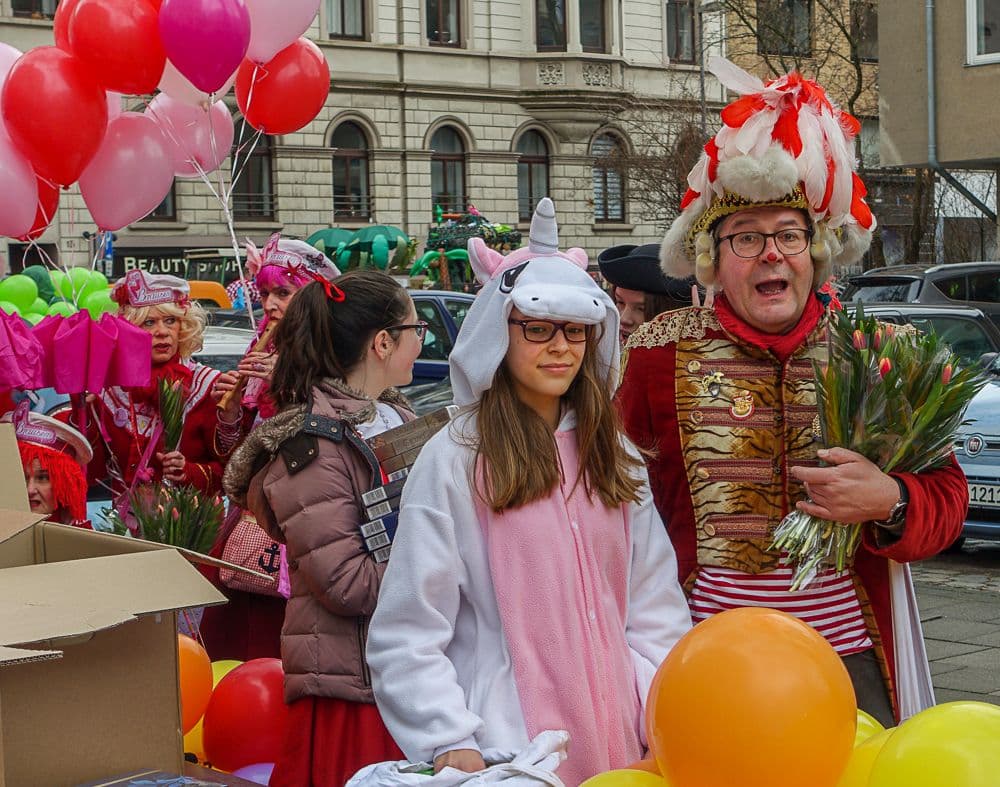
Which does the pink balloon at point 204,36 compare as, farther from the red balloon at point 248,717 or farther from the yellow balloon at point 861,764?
the yellow balloon at point 861,764

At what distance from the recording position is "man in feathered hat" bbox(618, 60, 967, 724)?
10.7 feet

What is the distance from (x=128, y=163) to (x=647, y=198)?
29.1 metres

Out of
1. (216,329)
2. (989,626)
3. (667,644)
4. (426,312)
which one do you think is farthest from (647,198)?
(667,644)

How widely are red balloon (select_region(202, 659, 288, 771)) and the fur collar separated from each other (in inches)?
22.9

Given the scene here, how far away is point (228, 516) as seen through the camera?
5000 millimetres

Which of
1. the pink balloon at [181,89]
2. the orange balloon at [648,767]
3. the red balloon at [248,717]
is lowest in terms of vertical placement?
the red balloon at [248,717]

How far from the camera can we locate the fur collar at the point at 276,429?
3.70 metres

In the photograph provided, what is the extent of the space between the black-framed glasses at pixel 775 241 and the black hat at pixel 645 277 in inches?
60.2

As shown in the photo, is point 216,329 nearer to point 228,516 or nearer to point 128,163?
point 128,163

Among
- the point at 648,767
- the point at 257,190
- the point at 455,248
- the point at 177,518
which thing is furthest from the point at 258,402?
the point at 257,190

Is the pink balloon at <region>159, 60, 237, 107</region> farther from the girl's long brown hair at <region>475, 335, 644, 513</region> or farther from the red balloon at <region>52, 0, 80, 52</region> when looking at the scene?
the girl's long brown hair at <region>475, 335, 644, 513</region>

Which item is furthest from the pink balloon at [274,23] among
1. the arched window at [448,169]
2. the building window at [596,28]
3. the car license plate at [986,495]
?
the building window at [596,28]

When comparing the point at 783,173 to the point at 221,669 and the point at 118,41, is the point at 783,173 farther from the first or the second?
the point at 118,41

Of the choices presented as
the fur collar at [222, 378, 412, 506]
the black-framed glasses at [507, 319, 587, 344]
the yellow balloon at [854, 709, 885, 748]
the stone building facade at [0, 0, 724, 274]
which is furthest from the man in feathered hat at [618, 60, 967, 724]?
the stone building facade at [0, 0, 724, 274]
